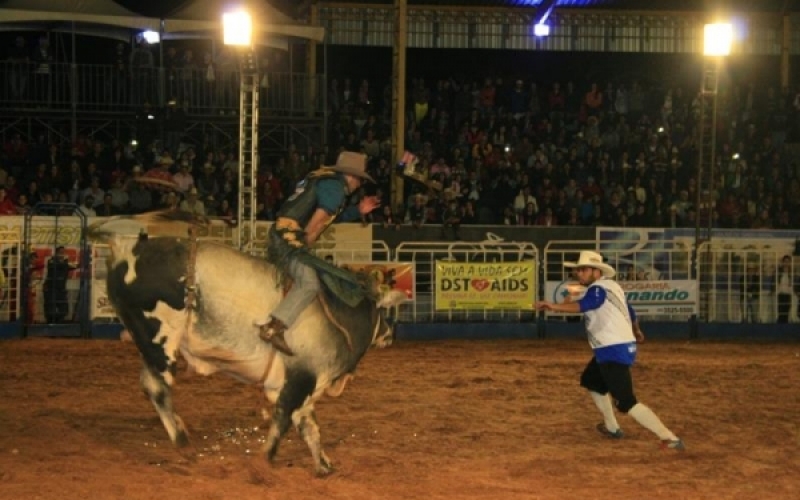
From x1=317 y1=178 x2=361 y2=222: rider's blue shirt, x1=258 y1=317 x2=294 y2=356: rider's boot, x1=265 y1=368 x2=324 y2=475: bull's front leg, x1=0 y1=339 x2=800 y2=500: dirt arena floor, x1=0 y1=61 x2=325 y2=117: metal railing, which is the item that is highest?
x1=0 y1=61 x2=325 y2=117: metal railing

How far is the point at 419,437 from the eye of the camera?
373 inches

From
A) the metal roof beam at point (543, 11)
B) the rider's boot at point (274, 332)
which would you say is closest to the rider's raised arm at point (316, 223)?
the rider's boot at point (274, 332)

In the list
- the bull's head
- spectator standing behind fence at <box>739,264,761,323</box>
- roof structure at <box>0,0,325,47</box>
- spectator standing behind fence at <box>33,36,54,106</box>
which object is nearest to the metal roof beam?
roof structure at <box>0,0,325,47</box>

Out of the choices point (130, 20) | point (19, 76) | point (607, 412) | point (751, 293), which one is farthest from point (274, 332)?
point (19, 76)

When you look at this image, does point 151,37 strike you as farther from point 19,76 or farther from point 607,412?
point 607,412

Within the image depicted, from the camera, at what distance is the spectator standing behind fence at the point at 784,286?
19.7 m

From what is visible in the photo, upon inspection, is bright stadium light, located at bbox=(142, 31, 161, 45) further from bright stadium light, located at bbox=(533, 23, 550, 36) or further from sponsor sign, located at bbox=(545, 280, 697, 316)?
sponsor sign, located at bbox=(545, 280, 697, 316)

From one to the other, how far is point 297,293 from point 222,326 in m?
0.56

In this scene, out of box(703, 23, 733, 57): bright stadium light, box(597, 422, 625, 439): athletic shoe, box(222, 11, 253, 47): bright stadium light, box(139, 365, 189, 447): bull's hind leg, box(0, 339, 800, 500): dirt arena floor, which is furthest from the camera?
box(703, 23, 733, 57): bright stadium light

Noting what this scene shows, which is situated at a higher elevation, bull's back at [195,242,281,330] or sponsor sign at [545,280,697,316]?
bull's back at [195,242,281,330]

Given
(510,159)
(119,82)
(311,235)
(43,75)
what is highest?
(43,75)

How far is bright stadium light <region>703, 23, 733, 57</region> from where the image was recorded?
56.7 feet

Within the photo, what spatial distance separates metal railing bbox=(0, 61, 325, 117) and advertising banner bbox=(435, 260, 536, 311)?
6.59 m

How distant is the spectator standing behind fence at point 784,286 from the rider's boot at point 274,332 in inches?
554
